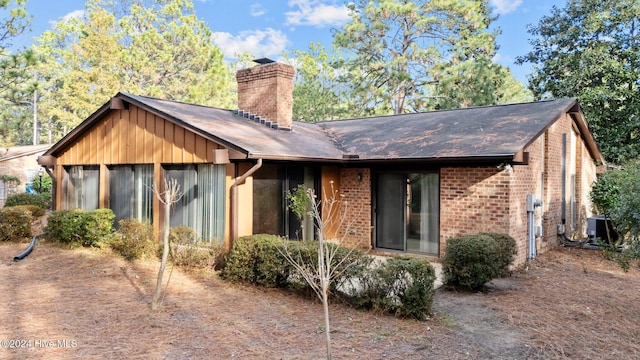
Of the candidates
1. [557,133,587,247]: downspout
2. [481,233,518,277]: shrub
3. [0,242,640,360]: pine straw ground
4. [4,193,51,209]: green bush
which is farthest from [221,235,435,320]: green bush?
[4,193,51,209]: green bush

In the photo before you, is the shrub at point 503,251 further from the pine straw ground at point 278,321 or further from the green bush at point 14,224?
the green bush at point 14,224

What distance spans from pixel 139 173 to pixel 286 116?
3821 millimetres

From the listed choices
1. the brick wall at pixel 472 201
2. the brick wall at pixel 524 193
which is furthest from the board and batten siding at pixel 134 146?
the brick wall at pixel 524 193

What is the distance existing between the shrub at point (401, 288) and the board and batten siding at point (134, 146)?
3.57m

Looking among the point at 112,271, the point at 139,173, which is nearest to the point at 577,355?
the point at 112,271

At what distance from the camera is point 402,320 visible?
18.0 feet

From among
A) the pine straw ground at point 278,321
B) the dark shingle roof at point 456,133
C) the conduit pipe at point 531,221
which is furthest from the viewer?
the conduit pipe at point 531,221

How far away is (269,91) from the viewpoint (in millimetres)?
11055

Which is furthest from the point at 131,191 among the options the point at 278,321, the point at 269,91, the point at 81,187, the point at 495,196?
the point at 495,196

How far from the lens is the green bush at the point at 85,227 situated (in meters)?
9.48

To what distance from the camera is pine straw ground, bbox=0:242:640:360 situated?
14.7 feet

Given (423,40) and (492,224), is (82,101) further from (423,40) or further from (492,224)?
(492,224)

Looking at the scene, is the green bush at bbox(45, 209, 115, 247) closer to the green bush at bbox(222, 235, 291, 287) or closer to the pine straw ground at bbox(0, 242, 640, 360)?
the pine straw ground at bbox(0, 242, 640, 360)

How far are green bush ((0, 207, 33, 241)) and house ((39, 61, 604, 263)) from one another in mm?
1214
